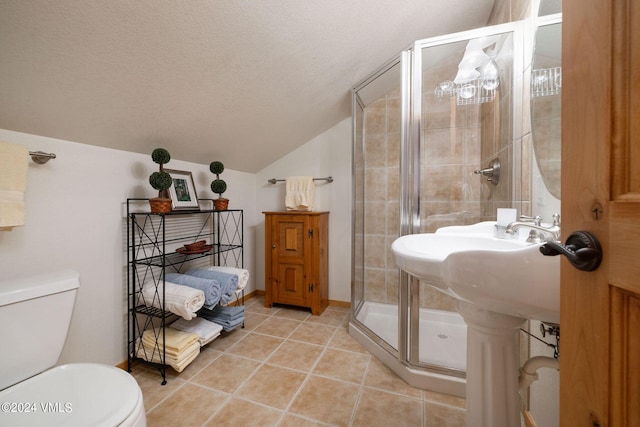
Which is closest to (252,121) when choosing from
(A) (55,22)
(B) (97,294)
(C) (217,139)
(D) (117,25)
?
(C) (217,139)

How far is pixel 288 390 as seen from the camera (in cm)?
141

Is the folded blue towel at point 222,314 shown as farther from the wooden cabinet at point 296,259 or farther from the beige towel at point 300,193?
the beige towel at point 300,193

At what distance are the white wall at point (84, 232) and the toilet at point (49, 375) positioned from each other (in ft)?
0.77

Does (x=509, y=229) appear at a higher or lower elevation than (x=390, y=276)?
higher

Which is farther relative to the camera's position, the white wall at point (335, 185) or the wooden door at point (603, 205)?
the white wall at point (335, 185)

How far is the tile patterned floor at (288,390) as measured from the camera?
1.23m

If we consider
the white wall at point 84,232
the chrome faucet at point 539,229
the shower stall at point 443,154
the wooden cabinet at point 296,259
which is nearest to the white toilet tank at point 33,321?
the white wall at point 84,232

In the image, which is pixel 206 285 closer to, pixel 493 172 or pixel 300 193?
pixel 300 193

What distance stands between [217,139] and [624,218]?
6.44 feet

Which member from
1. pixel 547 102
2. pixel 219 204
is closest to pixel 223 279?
pixel 219 204

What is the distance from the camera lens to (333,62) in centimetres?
163

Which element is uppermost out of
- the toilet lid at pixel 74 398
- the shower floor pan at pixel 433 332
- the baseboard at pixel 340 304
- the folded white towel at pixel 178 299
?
the folded white towel at pixel 178 299

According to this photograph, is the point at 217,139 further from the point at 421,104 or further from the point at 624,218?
the point at 624,218

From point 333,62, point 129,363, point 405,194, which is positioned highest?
point 333,62
